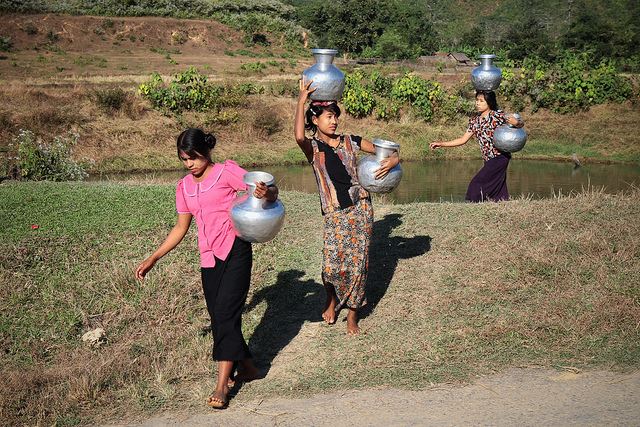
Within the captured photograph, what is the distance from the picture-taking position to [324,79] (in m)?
5.09

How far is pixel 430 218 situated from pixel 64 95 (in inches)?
574

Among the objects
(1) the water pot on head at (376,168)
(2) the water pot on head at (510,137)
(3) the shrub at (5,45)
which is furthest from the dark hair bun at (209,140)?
(3) the shrub at (5,45)

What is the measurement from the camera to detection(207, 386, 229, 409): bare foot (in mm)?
4227

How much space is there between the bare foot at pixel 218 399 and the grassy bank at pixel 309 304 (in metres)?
0.17

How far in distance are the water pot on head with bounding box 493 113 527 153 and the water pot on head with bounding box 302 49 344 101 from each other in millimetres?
2922

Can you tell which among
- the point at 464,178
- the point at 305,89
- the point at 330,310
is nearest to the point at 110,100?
the point at 464,178

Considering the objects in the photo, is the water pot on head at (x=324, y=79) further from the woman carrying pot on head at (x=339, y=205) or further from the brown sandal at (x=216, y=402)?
the brown sandal at (x=216, y=402)

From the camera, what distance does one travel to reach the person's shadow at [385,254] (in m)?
6.04

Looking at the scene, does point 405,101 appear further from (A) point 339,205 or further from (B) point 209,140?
(B) point 209,140

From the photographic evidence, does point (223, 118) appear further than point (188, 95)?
No

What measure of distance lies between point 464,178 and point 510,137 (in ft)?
23.3

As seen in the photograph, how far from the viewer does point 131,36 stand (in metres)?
38.0

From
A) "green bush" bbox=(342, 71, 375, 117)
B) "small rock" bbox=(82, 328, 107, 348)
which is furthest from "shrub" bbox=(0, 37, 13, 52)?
"small rock" bbox=(82, 328, 107, 348)

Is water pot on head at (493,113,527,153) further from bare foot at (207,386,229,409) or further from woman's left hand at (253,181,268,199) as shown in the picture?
bare foot at (207,386,229,409)
